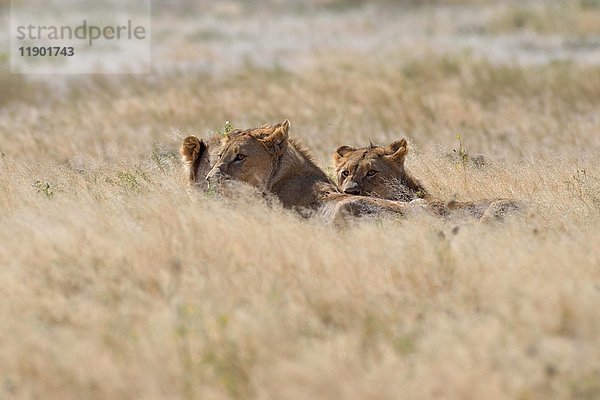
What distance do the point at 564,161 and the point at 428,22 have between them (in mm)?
26124

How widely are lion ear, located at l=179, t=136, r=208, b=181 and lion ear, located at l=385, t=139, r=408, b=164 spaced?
181 centimetres

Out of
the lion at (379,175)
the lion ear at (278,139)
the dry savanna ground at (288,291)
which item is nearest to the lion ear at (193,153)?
the dry savanna ground at (288,291)

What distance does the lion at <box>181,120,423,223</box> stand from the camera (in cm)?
979

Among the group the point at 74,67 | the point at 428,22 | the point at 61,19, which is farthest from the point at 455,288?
the point at 61,19

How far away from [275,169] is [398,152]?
135cm

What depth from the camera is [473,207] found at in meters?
9.20

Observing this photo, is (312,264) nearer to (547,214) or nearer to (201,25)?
(547,214)

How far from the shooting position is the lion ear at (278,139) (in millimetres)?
10047

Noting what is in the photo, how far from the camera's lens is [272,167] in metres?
10.1

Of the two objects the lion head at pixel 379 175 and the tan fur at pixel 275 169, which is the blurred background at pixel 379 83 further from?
the tan fur at pixel 275 169

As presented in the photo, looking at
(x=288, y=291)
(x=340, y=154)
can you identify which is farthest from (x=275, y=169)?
(x=288, y=291)

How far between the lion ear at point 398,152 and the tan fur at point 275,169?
935 millimetres

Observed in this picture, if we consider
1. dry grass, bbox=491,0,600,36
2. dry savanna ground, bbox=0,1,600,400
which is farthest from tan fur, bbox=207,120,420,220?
dry grass, bbox=491,0,600,36

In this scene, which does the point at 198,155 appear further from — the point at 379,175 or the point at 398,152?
the point at 398,152
